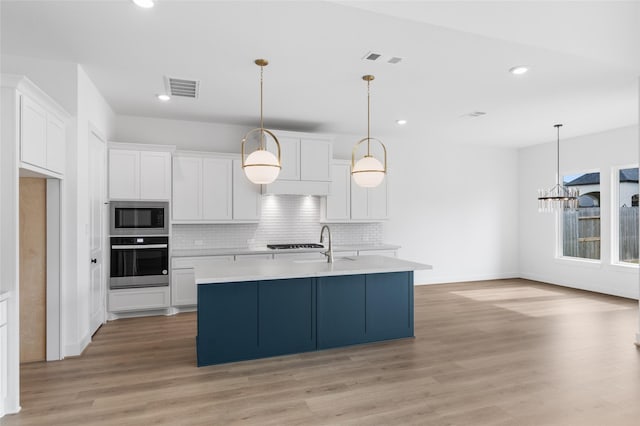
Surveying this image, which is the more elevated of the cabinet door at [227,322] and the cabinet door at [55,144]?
the cabinet door at [55,144]

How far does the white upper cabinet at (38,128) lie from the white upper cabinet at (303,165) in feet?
9.28

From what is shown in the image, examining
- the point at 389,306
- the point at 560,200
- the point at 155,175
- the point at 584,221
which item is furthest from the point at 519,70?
the point at 584,221

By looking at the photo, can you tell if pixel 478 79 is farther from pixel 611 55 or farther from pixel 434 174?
pixel 434 174

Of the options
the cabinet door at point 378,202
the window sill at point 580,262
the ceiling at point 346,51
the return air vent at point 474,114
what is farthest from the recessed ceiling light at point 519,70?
the window sill at point 580,262

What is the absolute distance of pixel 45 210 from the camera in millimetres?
3699

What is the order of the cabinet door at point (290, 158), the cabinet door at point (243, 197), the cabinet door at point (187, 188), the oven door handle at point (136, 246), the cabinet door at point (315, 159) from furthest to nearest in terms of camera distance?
Result: the cabinet door at point (315, 159) → the cabinet door at point (290, 158) → the cabinet door at point (243, 197) → the cabinet door at point (187, 188) → the oven door handle at point (136, 246)

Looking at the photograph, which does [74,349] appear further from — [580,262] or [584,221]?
[584,221]

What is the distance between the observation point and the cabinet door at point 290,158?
6.00 m

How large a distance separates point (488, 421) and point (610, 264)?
5.71 m

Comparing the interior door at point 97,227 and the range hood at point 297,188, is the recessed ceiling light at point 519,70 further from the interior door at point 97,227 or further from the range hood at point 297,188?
the interior door at point 97,227

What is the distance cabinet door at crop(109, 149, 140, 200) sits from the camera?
5121 mm

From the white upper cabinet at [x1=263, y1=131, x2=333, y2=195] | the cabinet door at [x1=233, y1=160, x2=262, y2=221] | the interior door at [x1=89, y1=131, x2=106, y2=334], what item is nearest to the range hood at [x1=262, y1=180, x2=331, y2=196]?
the white upper cabinet at [x1=263, y1=131, x2=333, y2=195]

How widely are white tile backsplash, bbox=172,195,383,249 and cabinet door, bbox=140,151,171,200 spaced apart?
0.78 meters

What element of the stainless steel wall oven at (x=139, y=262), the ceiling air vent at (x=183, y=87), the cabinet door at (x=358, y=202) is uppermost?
the ceiling air vent at (x=183, y=87)
